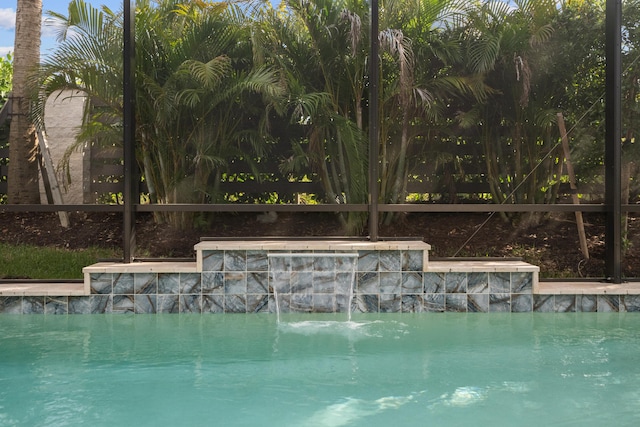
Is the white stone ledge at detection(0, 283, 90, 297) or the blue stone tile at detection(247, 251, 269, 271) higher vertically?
the blue stone tile at detection(247, 251, 269, 271)

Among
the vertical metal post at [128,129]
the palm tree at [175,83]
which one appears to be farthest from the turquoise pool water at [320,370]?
the palm tree at [175,83]

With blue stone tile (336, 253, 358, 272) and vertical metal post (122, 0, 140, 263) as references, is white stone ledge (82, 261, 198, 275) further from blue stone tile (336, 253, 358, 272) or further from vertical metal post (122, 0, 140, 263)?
blue stone tile (336, 253, 358, 272)

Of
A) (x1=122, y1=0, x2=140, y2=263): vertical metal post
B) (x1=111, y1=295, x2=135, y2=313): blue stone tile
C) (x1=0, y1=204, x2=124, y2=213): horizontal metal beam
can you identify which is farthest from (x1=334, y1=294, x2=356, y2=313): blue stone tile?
(x1=0, y1=204, x2=124, y2=213): horizontal metal beam

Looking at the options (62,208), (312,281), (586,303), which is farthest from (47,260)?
(586,303)

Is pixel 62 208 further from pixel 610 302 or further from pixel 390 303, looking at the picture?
pixel 610 302

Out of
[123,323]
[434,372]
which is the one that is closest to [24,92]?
[123,323]

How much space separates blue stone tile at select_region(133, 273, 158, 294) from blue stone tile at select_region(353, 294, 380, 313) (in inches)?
64.0

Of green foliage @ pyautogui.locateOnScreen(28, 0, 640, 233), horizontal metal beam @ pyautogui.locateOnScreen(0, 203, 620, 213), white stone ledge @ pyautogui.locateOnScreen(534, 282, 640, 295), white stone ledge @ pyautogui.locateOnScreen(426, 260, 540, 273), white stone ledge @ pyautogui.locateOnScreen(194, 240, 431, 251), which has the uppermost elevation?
green foliage @ pyautogui.locateOnScreen(28, 0, 640, 233)

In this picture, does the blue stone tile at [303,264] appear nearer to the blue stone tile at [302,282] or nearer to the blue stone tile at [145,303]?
the blue stone tile at [302,282]

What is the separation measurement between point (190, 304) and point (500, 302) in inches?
Answer: 98.5

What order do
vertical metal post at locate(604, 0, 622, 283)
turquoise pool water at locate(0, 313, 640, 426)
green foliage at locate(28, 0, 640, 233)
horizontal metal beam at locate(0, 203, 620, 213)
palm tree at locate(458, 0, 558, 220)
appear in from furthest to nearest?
palm tree at locate(458, 0, 558, 220) → green foliage at locate(28, 0, 640, 233) → horizontal metal beam at locate(0, 203, 620, 213) → vertical metal post at locate(604, 0, 622, 283) → turquoise pool water at locate(0, 313, 640, 426)

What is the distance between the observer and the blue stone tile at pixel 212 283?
17.6ft

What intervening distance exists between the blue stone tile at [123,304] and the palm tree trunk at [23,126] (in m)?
1.58

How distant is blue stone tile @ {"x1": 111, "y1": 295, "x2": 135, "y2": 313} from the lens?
5.36 m
